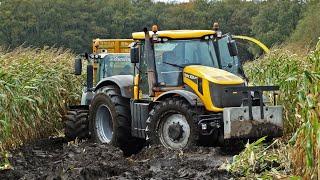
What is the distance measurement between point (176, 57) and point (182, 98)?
2.67ft

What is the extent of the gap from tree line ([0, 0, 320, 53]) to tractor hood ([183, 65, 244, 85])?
130 ft

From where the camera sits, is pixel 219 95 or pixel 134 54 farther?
pixel 134 54

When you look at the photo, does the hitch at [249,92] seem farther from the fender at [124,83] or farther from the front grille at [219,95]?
the fender at [124,83]

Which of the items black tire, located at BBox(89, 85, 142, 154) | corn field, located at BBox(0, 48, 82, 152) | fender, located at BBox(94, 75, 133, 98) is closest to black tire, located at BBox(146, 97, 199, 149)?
black tire, located at BBox(89, 85, 142, 154)

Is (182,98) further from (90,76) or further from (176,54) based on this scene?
(90,76)

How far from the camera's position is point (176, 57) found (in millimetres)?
9391

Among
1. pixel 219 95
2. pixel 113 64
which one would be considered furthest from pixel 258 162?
pixel 113 64

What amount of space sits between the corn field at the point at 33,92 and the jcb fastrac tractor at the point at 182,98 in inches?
43.5

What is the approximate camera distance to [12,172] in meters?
7.38

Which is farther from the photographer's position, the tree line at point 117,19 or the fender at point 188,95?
the tree line at point 117,19

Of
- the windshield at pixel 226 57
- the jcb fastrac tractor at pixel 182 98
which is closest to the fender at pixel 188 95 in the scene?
the jcb fastrac tractor at pixel 182 98

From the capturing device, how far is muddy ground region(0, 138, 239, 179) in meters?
7.09

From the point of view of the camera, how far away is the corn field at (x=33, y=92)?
29.1 feet

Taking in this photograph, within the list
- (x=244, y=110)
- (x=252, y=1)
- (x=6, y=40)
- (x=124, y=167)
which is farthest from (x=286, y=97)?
(x=252, y=1)
